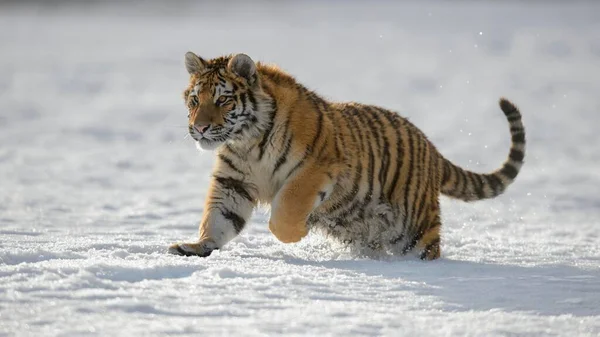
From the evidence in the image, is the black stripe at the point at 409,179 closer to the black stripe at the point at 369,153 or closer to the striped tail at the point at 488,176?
the black stripe at the point at 369,153

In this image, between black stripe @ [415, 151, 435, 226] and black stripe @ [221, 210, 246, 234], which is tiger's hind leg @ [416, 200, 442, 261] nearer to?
black stripe @ [415, 151, 435, 226]

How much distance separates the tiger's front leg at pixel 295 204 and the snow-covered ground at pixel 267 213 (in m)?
0.17

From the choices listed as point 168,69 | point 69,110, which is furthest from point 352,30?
point 69,110

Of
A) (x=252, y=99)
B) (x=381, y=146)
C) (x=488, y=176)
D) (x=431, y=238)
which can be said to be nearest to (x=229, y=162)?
(x=252, y=99)

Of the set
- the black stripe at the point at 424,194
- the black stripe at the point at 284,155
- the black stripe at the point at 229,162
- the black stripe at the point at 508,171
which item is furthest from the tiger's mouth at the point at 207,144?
the black stripe at the point at 508,171

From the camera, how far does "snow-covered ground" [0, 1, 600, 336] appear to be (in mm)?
4246

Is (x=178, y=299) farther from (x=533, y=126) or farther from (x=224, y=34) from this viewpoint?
(x=224, y=34)

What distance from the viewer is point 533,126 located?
47.6 feet

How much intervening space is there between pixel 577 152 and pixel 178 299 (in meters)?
8.82

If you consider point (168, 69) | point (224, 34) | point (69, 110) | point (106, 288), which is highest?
point (224, 34)

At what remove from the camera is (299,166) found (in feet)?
18.2

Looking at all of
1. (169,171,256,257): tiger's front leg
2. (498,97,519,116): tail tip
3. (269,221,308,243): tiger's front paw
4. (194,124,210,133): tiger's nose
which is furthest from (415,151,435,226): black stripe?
(194,124,210,133): tiger's nose

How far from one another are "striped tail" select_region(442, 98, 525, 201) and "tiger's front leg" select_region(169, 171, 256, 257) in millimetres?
1343

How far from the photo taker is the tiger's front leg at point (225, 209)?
A: 18.6 ft
